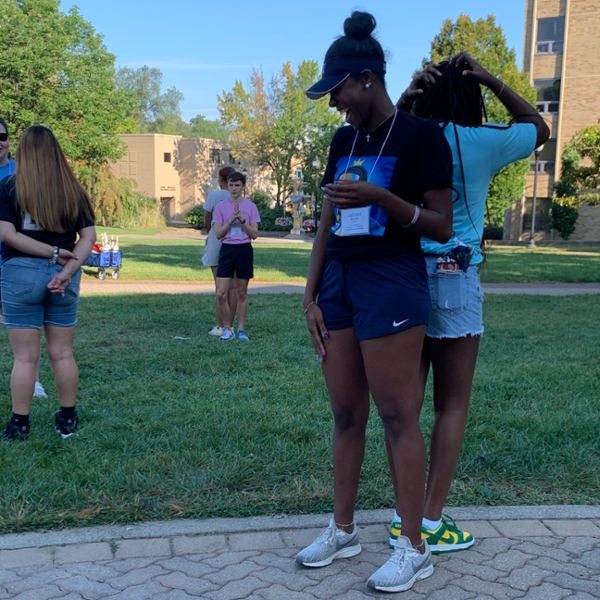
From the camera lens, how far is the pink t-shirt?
26.4 feet

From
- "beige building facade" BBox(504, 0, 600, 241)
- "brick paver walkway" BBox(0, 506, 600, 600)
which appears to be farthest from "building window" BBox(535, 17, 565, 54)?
"brick paver walkway" BBox(0, 506, 600, 600)

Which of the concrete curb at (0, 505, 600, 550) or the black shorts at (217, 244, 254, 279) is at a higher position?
the black shorts at (217, 244, 254, 279)

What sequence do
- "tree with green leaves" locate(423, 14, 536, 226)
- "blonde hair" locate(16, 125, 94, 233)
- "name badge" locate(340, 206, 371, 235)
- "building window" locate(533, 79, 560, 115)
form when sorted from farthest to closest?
"building window" locate(533, 79, 560, 115) → "tree with green leaves" locate(423, 14, 536, 226) → "blonde hair" locate(16, 125, 94, 233) → "name badge" locate(340, 206, 371, 235)

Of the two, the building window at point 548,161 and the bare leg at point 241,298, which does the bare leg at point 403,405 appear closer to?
the bare leg at point 241,298

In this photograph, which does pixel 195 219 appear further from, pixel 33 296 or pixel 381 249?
pixel 381 249

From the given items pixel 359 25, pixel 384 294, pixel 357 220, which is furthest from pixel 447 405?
pixel 359 25

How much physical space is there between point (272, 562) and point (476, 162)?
1.83 m

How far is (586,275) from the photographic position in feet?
57.3

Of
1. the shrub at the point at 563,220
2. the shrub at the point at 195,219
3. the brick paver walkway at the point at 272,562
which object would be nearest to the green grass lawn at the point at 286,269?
the brick paver walkway at the point at 272,562

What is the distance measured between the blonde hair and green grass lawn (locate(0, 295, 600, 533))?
1373mm

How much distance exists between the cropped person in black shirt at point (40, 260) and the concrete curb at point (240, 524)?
1355 mm

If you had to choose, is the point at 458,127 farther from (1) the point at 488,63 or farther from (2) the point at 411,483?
(1) the point at 488,63

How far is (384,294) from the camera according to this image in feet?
8.36

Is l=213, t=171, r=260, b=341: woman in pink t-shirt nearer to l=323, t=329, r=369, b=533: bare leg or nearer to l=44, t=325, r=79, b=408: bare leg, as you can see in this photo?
l=44, t=325, r=79, b=408: bare leg
